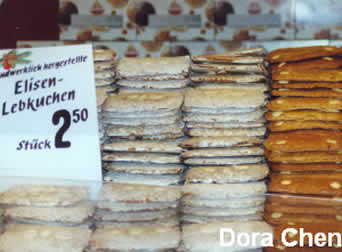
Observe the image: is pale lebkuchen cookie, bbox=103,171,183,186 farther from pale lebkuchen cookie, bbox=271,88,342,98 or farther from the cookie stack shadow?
pale lebkuchen cookie, bbox=271,88,342,98

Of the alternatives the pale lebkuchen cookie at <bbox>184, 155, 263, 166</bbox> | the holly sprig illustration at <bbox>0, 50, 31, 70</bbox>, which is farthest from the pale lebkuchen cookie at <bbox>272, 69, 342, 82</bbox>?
the holly sprig illustration at <bbox>0, 50, 31, 70</bbox>

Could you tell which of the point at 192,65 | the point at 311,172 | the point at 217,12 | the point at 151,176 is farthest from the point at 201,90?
the point at 217,12

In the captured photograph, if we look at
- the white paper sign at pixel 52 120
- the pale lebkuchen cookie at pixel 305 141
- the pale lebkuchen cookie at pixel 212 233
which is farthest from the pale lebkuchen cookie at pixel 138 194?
→ the pale lebkuchen cookie at pixel 305 141

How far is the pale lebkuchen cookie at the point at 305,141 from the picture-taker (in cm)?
150

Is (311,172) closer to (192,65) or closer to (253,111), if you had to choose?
(253,111)

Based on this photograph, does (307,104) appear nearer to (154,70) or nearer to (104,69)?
(154,70)

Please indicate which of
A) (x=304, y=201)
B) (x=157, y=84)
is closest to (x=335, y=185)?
(x=304, y=201)

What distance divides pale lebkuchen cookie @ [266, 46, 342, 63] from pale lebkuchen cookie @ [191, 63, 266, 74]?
0.06 metres

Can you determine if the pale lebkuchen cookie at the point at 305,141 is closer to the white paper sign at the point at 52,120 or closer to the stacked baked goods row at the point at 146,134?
the stacked baked goods row at the point at 146,134

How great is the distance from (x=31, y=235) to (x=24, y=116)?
521 mm

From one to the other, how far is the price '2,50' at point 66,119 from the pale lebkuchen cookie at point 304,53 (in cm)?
77

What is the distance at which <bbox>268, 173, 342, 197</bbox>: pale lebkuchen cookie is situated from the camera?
1438mm

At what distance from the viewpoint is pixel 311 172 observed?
1.53 metres

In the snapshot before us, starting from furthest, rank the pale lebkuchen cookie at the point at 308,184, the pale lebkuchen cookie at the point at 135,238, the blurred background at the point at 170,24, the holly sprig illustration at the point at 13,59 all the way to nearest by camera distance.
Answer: the blurred background at the point at 170,24
the holly sprig illustration at the point at 13,59
the pale lebkuchen cookie at the point at 308,184
the pale lebkuchen cookie at the point at 135,238
